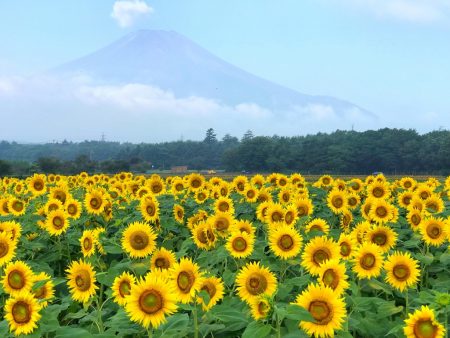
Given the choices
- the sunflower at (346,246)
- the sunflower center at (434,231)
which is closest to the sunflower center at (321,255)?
the sunflower at (346,246)

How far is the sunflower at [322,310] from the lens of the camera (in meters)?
3.15

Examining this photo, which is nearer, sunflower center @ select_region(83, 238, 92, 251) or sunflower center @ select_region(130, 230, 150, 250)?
sunflower center @ select_region(130, 230, 150, 250)

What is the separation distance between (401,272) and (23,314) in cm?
288

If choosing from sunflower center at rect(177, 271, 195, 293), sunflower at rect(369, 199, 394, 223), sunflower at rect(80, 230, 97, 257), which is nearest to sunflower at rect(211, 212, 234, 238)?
sunflower at rect(80, 230, 97, 257)

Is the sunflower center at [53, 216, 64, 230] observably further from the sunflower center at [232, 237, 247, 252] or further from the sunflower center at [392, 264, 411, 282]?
the sunflower center at [392, 264, 411, 282]

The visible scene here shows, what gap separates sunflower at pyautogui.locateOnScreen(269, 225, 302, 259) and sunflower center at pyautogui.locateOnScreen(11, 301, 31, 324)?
2.54 m

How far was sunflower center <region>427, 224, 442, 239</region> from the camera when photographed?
6.43 metres

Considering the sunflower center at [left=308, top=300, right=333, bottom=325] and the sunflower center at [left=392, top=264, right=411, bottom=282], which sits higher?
the sunflower center at [left=392, top=264, right=411, bottom=282]

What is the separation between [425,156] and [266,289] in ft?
334

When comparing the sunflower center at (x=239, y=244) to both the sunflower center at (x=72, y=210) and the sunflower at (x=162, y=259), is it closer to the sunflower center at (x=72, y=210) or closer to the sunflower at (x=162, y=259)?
the sunflower at (x=162, y=259)

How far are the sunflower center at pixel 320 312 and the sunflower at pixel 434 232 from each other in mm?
3650

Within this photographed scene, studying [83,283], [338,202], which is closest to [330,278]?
[83,283]

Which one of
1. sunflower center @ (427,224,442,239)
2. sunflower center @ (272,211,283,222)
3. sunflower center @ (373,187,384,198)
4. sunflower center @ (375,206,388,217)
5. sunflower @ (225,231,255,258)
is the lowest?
sunflower @ (225,231,255,258)

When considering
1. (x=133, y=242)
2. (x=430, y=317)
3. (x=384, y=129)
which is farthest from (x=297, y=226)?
(x=384, y=129)
